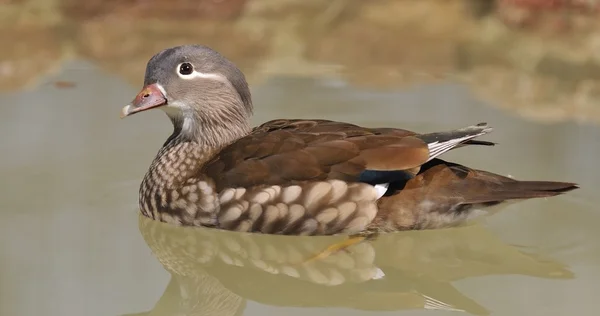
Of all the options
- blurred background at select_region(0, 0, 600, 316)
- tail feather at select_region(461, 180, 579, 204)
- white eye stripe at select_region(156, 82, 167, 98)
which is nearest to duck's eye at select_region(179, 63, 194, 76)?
white eye stripe at select_region(156, 82, 167, 98)

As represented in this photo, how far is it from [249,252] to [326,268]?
0.36 metres

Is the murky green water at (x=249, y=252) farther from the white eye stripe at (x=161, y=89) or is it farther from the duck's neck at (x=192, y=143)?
the white eye stripe at (x=161, y=89)

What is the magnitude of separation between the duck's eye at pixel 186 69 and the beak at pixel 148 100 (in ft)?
0.43

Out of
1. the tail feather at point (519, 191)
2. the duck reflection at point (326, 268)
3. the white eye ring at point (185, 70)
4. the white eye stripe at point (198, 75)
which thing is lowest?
the duck reflection at point (326, 268)

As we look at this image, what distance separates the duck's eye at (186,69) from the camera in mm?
4660

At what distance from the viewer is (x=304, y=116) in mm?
6047

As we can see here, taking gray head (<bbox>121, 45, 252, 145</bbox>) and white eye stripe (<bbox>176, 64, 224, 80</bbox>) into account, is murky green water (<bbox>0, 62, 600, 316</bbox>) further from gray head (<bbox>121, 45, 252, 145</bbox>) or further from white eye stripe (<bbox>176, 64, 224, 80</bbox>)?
white eye stripe (<bbox>176, 64, 224, 80</bbox>)

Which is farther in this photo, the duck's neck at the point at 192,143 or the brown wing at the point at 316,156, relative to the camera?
the duck's neck at the point at 192,143

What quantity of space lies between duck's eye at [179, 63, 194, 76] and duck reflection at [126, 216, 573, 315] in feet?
2.22

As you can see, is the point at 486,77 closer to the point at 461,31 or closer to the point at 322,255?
the point at 461,31

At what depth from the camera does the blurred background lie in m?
3.93

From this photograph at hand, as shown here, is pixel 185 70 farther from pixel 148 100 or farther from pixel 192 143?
pixel 192 143

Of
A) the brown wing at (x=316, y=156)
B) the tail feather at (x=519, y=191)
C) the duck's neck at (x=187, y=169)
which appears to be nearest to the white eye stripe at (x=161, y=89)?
the duck's neck at (x=187, y=169)

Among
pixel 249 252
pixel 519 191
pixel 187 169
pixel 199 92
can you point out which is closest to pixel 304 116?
pixel 199 92
